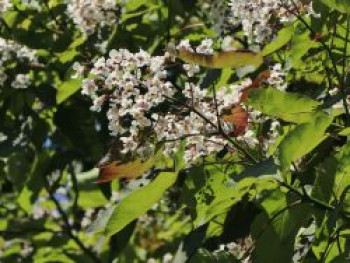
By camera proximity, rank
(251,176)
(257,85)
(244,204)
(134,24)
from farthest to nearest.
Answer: (134,24)
(244,204)
(257,85)
(251,176)

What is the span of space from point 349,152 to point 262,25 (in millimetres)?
717

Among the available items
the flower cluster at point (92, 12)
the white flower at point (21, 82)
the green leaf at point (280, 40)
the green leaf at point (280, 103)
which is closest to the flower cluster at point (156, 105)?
the green leaf at point (280, 103)

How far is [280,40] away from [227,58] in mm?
525

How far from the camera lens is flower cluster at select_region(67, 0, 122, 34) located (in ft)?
9.61

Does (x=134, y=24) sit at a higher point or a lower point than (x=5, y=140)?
higher

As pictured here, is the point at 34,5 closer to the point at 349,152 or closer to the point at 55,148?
the point at 55,148

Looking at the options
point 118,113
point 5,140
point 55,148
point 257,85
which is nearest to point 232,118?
point 257,85

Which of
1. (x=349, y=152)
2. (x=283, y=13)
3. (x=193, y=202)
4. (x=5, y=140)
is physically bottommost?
(x=5, y=140)

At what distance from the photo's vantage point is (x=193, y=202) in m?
2.29

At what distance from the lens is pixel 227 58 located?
1.94m

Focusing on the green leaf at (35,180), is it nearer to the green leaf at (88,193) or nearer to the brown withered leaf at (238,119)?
the green leaf at (88,193)

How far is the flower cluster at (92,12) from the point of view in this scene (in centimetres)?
293

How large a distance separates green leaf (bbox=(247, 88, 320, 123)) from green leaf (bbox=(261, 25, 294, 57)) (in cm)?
40

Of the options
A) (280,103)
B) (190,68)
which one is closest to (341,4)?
(280,103)
